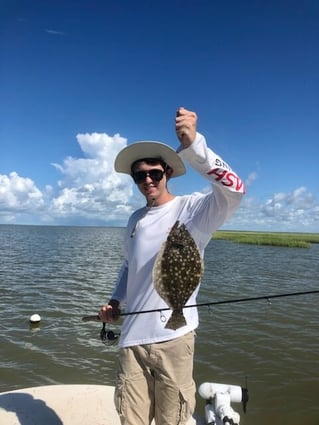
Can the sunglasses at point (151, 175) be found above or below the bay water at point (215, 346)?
above

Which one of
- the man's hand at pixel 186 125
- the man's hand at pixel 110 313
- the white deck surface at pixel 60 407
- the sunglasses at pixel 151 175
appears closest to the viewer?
the man's hand at pixel 186 125

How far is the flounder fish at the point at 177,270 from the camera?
124 inches

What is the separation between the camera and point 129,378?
3.43 m

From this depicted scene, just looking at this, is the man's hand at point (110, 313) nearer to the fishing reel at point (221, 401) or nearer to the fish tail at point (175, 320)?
the fish tail at point (175, 320)

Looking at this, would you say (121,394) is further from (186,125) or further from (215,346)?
(215,346)

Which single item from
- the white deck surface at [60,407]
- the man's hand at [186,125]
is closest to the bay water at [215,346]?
the white deck surface at [60,407]

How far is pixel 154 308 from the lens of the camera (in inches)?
135

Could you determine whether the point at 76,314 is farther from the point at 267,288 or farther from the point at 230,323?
the point at 267,288

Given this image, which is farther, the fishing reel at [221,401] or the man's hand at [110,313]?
the fishing reel at [221,401]

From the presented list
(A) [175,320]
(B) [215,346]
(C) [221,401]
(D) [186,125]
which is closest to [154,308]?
(A) [175,320]

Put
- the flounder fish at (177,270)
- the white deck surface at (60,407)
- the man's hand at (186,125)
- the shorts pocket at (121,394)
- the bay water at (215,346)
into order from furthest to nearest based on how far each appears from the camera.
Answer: the bay water at (215,346), the white deck surface at (60,407), the shorts pocket at (121,394), the flounder fish at (177,270), the man's hand at (186,125)

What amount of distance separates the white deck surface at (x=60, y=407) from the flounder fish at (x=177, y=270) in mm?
3187

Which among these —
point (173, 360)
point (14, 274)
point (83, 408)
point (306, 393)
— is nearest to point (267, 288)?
point (306, 393)

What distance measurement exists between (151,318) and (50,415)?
328 cm
